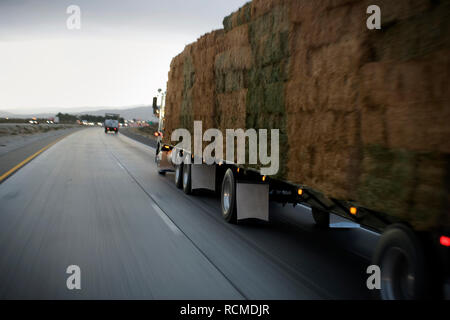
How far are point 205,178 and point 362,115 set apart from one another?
7992mm

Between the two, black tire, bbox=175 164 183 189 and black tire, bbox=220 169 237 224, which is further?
black tire, bbox=175 164 183 189

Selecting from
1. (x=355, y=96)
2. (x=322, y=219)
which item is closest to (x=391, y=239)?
(x=355, y=96)

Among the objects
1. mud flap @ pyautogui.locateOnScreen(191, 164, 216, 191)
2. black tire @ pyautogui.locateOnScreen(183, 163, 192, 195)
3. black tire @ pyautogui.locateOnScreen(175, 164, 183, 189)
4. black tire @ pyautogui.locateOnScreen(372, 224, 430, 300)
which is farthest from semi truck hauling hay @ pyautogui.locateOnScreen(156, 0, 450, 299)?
black tire @ pyautogui.locateOnScreen(175, 164, 183, 189)

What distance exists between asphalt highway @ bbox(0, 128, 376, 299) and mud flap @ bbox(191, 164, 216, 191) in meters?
0.43

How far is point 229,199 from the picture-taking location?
9508 mm

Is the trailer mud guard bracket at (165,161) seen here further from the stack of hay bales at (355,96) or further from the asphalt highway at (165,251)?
the stack of hay bales at (355,96)

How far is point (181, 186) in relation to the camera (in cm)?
1452

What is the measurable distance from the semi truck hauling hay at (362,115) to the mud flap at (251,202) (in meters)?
0.02

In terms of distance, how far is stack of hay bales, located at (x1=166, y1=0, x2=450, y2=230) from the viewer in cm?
406

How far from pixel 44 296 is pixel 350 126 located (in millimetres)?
3532

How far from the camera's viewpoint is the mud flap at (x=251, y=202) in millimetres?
9016

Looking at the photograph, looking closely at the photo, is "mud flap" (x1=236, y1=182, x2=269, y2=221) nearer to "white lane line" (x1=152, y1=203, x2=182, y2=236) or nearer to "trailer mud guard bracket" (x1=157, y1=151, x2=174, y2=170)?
"white lane line" (x1=152, y1=203, x2=182, y2=236)

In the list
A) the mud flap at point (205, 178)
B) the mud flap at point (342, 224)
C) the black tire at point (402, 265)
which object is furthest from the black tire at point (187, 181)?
the black tire at point (402, 265)
